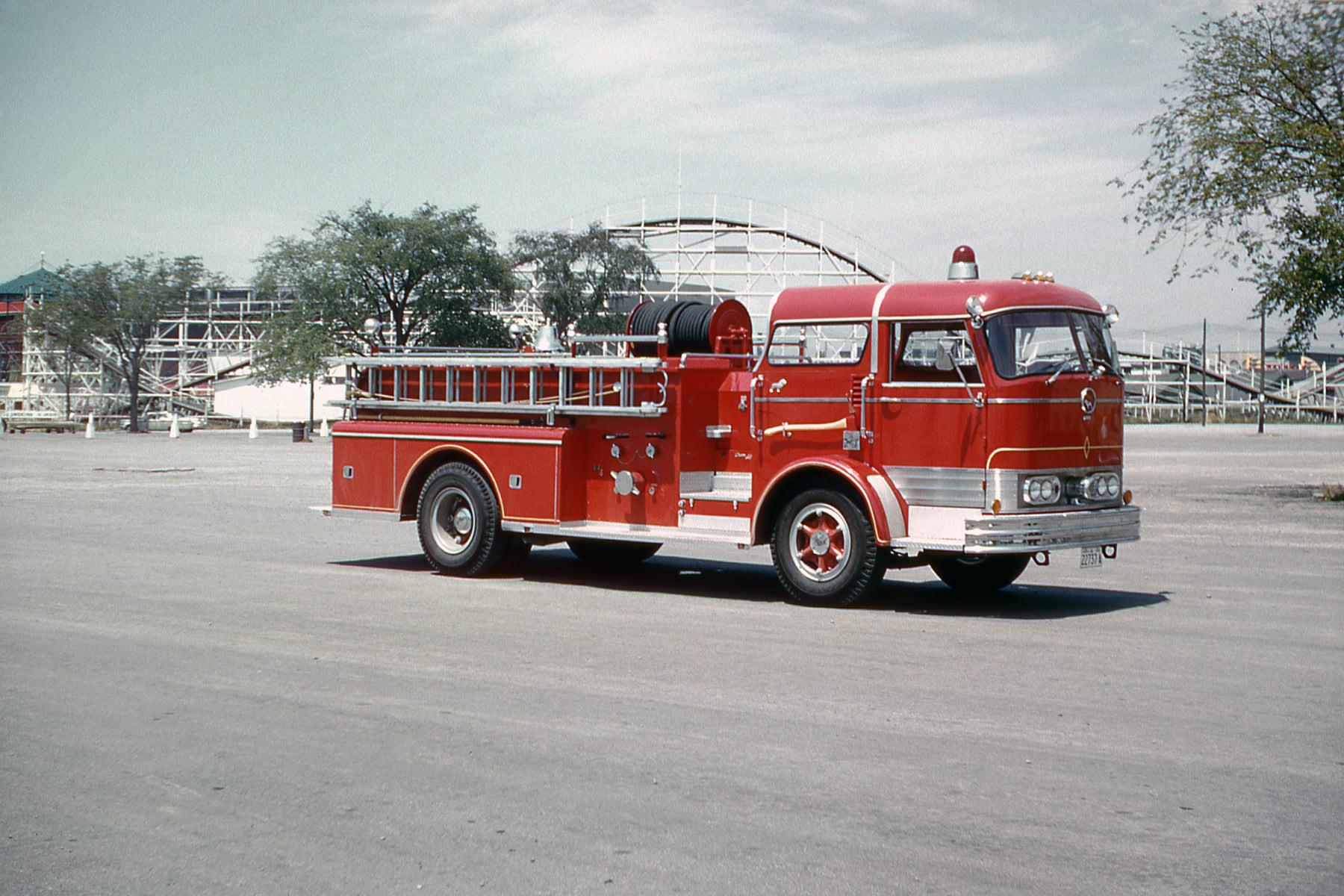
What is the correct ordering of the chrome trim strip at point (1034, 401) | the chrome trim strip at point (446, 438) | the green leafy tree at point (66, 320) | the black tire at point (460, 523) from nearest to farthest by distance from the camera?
the chrome trim strip at point (1034, 401), the chrome trim strip at point (446, 438), the black tire at point (460, 523), the green leafy tree at point (66, 320)

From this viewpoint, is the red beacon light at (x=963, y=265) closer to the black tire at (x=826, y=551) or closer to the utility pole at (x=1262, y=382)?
the black tire at (x=826, y=551)

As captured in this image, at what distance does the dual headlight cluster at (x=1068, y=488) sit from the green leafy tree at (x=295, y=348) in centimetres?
4915

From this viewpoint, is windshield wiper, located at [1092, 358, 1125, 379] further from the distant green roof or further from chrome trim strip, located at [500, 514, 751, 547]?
the distant green roof

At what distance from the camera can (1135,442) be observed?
189ft

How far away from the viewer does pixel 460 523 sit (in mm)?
13492

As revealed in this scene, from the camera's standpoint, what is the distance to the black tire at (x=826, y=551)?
10898mm

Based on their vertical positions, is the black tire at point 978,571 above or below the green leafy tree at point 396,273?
below

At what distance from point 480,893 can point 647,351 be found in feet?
29.1

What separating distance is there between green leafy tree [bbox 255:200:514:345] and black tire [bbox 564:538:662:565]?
1800 inches

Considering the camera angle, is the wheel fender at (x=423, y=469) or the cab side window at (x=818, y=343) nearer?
the cab side window at (x=818, y=343)

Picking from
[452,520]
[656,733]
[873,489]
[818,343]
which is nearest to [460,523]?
[452,520]

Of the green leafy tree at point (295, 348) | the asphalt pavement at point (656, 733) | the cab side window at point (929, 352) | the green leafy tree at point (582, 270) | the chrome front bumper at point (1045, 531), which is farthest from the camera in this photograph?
the green leafy tree at point (582, 270)

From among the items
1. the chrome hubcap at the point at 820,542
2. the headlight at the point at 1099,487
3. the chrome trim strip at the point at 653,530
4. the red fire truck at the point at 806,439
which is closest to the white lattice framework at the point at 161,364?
the red fire truck at the point at 806,439

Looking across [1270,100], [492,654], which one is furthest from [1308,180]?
[492,654]
